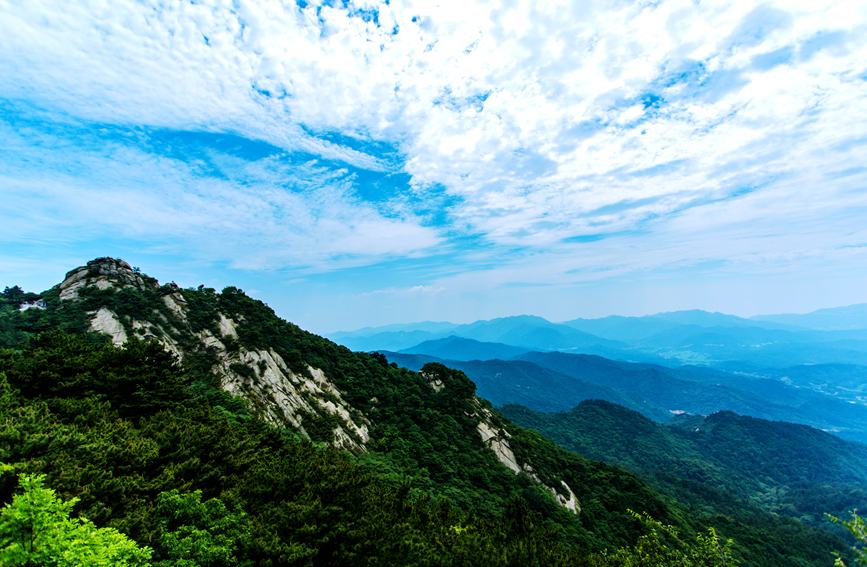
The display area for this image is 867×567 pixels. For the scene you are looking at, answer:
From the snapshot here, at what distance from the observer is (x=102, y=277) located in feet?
146

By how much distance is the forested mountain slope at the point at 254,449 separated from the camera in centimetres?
1278

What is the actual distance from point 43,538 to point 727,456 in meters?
238

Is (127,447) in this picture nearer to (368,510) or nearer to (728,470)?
(368,510)

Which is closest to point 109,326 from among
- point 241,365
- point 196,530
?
point 241,365

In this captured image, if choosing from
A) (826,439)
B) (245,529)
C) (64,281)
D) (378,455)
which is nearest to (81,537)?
(245,529)

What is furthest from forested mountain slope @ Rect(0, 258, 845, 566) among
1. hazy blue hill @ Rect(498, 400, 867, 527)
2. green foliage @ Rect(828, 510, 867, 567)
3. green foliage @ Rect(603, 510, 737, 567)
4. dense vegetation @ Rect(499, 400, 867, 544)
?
hazy blue hill @ Rect(498, 400, 867, 527)

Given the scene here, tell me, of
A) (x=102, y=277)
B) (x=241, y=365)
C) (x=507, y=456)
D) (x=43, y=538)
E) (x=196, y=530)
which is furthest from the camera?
(x=507, y=456)

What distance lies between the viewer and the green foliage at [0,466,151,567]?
27.9 ft

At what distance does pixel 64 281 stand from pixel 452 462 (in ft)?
179

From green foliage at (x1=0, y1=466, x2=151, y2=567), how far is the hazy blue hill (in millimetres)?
132587

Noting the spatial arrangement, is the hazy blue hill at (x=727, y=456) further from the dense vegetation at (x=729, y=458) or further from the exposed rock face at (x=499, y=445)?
the exposed rock face at (x=499, y=445)

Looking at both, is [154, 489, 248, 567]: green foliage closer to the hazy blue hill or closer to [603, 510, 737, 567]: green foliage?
[603, 510, 737, 567]: green foliage

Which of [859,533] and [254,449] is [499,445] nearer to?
[254,449]

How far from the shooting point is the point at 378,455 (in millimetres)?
36469
